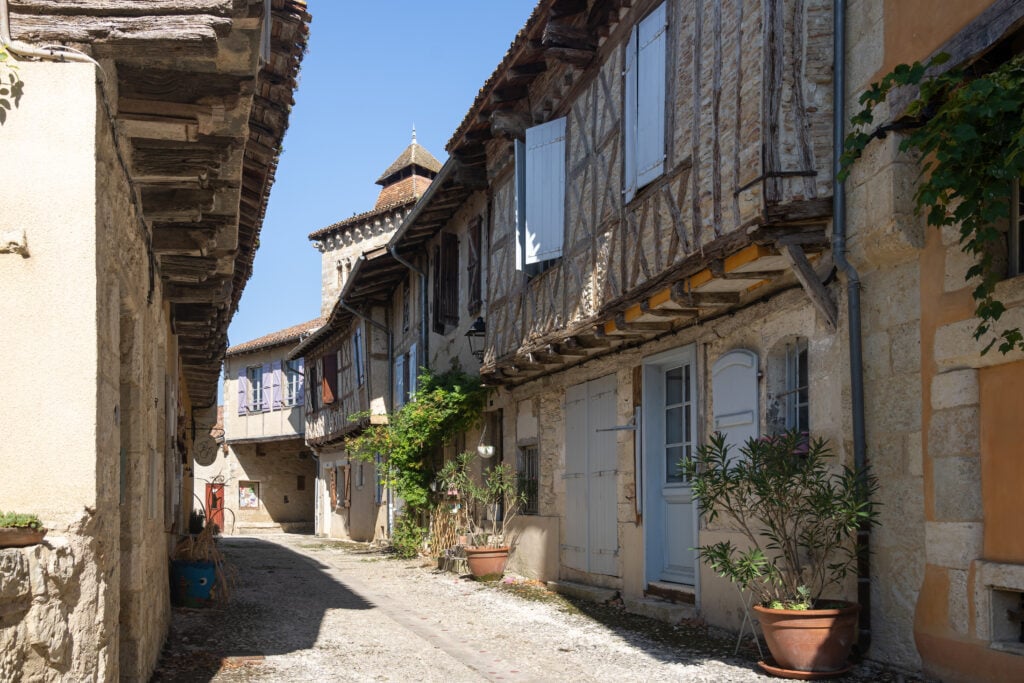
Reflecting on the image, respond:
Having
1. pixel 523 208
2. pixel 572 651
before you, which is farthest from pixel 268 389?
pixel 572 651

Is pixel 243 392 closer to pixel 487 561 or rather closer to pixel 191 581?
pixel 487 561

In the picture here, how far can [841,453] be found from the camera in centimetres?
648

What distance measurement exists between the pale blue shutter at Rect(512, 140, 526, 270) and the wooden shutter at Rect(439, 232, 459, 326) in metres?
A: 4.39

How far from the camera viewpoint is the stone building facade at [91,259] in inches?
149

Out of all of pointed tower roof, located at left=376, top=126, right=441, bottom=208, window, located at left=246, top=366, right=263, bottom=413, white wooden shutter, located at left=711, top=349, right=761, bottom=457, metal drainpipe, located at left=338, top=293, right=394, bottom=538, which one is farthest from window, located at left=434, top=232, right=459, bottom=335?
window, located at left=246, top=366, right=263, bottom=413

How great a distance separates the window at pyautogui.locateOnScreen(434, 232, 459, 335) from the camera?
16031 millimetres

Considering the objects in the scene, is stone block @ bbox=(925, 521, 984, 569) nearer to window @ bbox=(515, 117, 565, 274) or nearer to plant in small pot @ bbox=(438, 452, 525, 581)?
window @ bbox=(515, 117, 565, 274)

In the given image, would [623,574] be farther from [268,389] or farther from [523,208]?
[268,389]

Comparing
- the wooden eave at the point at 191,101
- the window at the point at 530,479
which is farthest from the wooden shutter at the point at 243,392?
the wooden eave at the point at 191,101

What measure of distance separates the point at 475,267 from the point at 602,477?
4.92 m

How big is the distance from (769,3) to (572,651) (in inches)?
181

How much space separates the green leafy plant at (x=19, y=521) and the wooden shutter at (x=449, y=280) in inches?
486

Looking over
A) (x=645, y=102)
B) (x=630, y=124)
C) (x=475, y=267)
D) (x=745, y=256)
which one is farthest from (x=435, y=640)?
(x=475, y=267)

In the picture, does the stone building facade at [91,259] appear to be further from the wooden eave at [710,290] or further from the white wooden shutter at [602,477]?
the white wooden shutter at [602,477]
